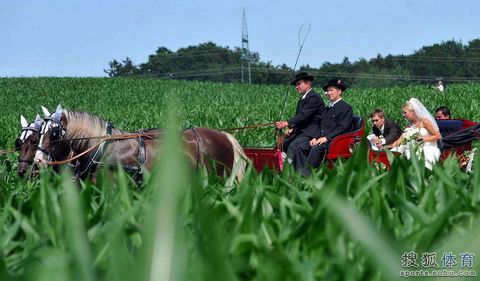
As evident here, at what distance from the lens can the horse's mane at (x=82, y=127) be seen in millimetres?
8062

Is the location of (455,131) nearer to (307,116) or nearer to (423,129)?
(423,129)

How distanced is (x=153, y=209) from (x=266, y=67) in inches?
4001

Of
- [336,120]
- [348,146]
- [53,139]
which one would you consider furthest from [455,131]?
[53,139]

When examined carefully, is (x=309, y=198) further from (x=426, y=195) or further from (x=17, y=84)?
(x=17, y=84)

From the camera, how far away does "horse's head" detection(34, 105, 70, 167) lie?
8.02 m

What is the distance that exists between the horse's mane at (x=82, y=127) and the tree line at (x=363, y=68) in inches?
3346

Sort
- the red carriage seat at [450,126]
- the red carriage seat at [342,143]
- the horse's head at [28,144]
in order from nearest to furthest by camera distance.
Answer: the horse's head at [28,144] → the red carriage seat at [342,143] → the red carriage seat at [450,126]

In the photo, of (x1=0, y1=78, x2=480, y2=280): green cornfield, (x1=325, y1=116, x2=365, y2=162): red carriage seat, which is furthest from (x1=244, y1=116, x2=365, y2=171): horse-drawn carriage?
(x1=0, y1=78, x2=480, y2=280): green cornfield

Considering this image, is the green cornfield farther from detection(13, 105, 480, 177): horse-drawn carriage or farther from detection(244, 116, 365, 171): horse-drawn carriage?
detection(244, 116, 365, 171): horse-drawn carriage

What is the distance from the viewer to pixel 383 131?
1126cm

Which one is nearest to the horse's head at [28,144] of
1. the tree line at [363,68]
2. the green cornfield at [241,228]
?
the green cornfield at [241,228]

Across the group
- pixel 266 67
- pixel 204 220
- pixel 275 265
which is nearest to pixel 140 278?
pixel 204 220

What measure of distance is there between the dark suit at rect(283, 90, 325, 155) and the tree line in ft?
272

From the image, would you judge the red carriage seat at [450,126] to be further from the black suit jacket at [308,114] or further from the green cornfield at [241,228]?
the green cornfield at [241,228]
